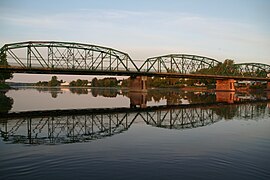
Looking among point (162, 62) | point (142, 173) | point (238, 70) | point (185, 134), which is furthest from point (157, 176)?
point (238, 70)

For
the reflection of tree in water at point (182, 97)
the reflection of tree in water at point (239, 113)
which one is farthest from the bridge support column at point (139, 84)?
the reflection of tree in water at point (239, 113)

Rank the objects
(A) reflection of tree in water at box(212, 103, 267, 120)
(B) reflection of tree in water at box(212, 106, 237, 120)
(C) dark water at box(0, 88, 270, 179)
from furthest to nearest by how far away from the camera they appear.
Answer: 1. (A) reflection of tree in water at box(212, 103, 267, 120)
2. (B) reflection of tree in water at box(212, 106, 237, 120)
3. (C) dark water at box(0, 88, 270, 179)

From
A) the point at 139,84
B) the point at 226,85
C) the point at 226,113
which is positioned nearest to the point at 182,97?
the point at 139,84

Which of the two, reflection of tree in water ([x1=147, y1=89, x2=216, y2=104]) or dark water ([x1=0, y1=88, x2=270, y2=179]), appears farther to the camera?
reflection of tree in water ([x1=147, y1=89, x2=216, y2=104])

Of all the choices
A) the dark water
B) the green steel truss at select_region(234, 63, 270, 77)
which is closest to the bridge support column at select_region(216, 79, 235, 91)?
the green steel truss at select_region(234, 63, 270, 77)

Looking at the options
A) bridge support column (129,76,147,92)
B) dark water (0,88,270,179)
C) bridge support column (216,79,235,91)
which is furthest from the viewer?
bridge support column (216,79,235,91)

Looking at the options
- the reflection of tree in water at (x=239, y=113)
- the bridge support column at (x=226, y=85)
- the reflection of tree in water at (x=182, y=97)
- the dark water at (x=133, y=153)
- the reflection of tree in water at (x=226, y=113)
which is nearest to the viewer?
the dark water at (x=133, y=153)

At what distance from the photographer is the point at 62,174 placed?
1180 cm

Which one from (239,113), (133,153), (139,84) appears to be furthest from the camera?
(139,84)

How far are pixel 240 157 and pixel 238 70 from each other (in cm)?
17103

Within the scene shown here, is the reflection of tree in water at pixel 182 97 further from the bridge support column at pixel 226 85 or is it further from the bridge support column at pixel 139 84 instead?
the bridge support column at pixel 226 85

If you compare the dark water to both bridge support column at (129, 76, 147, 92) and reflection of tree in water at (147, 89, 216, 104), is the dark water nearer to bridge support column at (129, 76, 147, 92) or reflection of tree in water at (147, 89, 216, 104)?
→ reflection of tree in water at (147, 89, 216, 104)

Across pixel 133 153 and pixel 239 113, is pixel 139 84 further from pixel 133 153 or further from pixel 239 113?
pixel 133 153

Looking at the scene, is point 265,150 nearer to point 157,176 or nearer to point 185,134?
point 185,134
